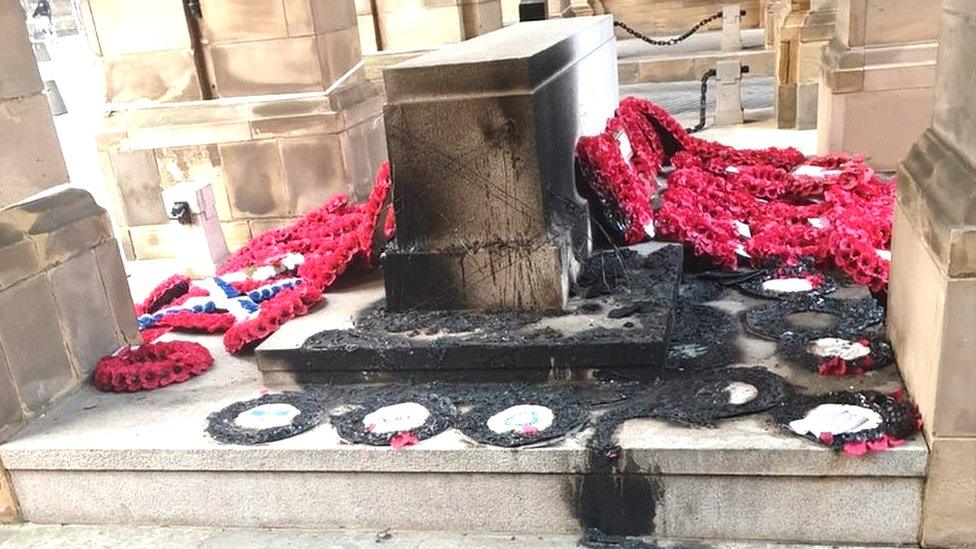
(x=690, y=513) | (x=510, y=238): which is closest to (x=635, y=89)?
(x=510, y=238)

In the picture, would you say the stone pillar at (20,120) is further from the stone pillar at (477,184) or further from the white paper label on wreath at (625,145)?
the white paper label on wreath at (625,145)

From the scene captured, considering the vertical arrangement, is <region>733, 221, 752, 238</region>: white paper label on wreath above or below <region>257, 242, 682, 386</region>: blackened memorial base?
below

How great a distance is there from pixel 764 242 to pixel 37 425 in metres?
3.19

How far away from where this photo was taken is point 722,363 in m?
3.08

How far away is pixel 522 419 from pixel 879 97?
3840mm

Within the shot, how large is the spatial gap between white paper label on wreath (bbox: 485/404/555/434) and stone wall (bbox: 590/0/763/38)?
1421cm

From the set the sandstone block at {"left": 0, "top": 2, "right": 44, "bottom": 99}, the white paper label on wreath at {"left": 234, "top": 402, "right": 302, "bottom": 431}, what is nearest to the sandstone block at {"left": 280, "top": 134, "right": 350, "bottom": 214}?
the sandstone block at {"left": 0, "top": 2, "right": 44, "bottom": 99}

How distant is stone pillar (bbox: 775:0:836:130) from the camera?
24.8 ft

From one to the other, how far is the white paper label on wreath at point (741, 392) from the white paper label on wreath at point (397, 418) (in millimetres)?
1010

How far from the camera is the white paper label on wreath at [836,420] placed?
253 centimetres

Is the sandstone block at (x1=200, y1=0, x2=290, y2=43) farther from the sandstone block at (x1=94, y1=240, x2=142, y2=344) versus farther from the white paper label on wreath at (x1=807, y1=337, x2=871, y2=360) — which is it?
the white paper label on wreath at (x1=807, y1=337, x2=871, y2=360)

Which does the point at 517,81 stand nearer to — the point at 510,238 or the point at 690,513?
the point at 510,238

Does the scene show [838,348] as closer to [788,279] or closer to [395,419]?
[788,279]

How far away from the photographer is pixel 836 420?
2588 millimetres
